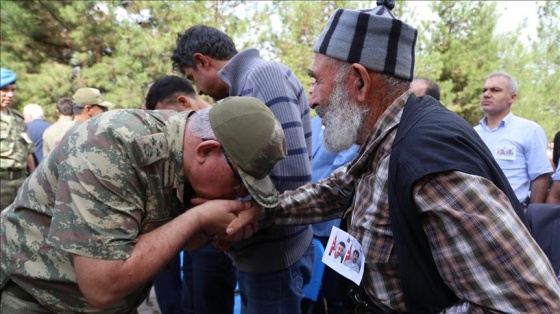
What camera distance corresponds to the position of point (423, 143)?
1203 mm

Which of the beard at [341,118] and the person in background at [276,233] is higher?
the beard at [341,118]

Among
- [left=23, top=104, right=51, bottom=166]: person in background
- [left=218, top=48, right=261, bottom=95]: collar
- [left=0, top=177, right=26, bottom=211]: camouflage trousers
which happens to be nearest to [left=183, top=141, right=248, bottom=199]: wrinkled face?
[left=218, top=48, right=261, bottom=95]: collar

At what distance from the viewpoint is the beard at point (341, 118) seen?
162 centimetres

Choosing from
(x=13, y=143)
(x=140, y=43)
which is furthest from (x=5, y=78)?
(x=140, y=43)

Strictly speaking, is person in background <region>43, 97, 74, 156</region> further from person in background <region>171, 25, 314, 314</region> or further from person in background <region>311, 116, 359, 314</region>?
person in background <region>171, 25, 314, 314</region>

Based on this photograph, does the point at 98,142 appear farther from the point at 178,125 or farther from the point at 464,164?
the point at 464,164

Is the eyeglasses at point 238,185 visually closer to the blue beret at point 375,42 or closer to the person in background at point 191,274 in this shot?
the blue beret at point 375,42

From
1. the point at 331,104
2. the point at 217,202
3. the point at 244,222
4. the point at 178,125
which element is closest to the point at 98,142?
the point at 178,125

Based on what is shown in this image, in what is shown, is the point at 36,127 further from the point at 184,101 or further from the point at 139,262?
the point at 139,262

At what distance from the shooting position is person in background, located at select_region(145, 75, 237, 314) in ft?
9.20

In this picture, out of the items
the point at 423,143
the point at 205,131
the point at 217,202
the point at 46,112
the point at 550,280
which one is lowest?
the point at 46,112

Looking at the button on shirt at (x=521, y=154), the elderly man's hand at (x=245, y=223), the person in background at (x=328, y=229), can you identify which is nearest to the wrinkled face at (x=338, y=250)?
the elderly man's hand at (x=245, y=223)

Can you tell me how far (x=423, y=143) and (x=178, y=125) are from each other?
2.59 feet

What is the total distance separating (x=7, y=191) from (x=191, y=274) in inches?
108
